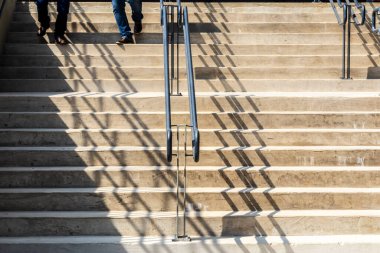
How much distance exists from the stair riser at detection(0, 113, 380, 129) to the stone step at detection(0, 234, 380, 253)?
1.51 m

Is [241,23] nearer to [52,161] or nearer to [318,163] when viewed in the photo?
[318,163]

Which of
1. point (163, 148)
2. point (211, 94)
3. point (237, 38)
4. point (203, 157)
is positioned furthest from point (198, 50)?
point (203, 157)

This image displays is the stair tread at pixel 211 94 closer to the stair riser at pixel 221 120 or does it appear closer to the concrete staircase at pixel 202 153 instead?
the concrete staircase at pixel 202 153

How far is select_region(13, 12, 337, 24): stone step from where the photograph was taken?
9.22m

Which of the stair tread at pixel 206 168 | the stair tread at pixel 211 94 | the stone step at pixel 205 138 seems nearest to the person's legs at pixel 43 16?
the stair tread at pixel 211 94

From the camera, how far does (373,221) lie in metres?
5.70

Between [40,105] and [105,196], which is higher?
→ [40,105]

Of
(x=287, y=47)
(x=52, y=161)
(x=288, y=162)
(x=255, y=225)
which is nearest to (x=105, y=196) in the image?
(x=52, y=161)

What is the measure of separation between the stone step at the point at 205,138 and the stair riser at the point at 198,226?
1051 millimetres

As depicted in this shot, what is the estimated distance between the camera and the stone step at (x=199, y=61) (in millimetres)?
8164

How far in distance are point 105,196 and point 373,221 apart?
248 centimetres

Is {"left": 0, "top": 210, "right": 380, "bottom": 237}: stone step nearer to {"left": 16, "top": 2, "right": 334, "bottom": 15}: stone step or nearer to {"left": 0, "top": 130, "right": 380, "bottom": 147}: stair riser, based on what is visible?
{"left": 0, "top": 130, "right": 380, "bottom": 147}: stair riser

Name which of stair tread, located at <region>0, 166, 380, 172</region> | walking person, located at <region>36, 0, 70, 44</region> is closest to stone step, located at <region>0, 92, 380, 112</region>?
stair tread, located at <region>0, 166, 380, 172</region>

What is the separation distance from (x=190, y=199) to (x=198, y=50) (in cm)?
314
